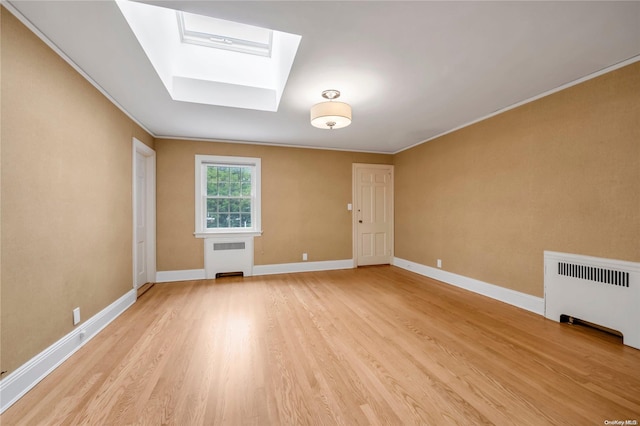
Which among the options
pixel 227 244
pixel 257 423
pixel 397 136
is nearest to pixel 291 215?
pixel 227 244

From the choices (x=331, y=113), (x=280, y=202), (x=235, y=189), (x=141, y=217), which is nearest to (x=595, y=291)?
(x=331, y=113)

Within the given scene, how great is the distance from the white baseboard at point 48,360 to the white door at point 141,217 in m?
1.19

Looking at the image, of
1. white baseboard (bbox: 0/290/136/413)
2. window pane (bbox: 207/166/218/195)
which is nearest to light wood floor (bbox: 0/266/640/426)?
white baseboard (bbox: 0/290/136/413)

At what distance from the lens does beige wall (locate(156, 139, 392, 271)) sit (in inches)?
167

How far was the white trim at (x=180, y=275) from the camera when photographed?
4.19m

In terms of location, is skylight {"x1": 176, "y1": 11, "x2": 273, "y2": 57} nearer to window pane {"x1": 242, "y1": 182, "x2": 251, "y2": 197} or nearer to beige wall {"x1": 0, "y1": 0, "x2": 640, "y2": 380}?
beige wall {"x1": 0, "y1": 0, "x2": 640, "y2": 380}

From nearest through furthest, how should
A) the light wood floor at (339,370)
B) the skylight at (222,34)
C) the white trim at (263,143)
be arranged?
the light wood floor at (339,370)
the skylight at (222,34)
the white trim at (263,143)

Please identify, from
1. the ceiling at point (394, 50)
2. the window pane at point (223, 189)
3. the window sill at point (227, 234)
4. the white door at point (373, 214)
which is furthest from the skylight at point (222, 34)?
the white door at point (373, 214)

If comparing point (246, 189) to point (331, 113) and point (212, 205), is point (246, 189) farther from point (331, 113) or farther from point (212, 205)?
point (331, 113)

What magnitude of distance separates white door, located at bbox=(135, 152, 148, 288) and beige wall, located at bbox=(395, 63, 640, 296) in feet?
15.5

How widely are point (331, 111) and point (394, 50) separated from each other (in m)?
0.82

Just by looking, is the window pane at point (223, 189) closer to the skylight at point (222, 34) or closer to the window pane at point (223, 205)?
the window pane at point (223, 205)

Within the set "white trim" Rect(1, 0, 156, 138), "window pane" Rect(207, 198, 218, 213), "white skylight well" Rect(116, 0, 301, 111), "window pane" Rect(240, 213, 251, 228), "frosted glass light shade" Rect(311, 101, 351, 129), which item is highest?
"white skylight well" Rect(116, 0, 301, 111)

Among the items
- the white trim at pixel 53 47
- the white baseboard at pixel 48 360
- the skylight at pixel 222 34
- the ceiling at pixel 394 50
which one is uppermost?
the skylight at pixel 222 34
